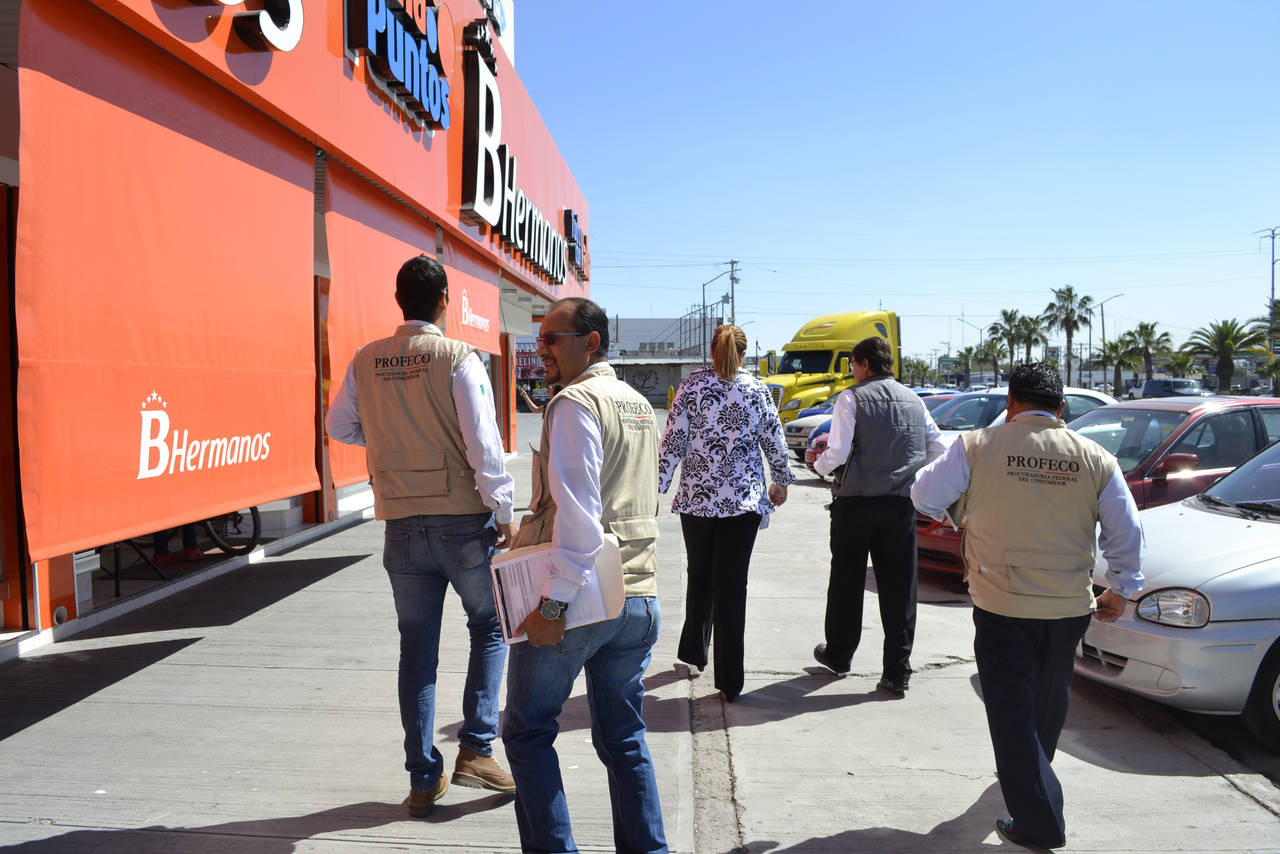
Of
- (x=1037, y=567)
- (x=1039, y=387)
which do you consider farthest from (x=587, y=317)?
(x=1037, y=567)

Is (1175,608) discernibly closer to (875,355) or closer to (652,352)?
(875,355)

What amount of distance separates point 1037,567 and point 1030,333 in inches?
3859

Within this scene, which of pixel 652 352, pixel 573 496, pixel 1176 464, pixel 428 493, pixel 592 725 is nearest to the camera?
pixel 573 496

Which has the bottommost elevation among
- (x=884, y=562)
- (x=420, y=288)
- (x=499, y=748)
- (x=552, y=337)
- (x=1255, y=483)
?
(x=499, y=748)

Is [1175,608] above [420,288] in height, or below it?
below

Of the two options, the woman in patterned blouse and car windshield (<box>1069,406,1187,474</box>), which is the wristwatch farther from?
car windshield (<box>1069,406,1187,474</box>)

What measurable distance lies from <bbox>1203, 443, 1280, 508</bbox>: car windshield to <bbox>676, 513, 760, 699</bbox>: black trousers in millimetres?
2883

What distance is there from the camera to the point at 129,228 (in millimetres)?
4824

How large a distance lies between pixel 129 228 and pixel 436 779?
334 cm

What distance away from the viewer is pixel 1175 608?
4.35 m

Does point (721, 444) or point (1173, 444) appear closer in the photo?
point (721, 444)

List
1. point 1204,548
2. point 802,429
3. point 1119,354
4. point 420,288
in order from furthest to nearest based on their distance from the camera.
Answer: point 1119,354 → point 802,429 → point 1204,548 → point 420,288

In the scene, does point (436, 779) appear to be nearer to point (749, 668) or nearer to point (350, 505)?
point (749, 668)

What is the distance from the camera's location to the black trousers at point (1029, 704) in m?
3.22
